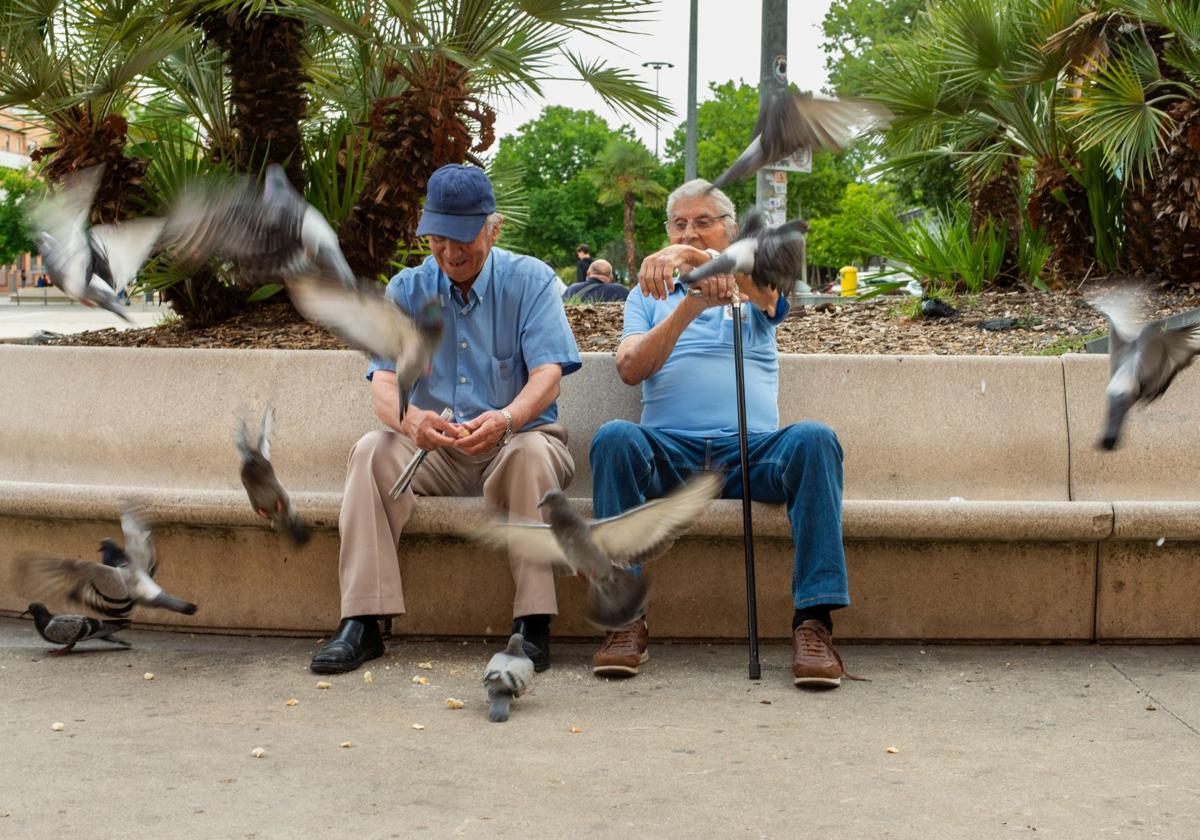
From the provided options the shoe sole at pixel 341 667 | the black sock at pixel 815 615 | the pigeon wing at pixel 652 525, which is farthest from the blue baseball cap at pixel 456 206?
the black sock at pixel 815 615

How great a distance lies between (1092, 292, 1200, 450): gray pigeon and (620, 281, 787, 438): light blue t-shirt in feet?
3.59

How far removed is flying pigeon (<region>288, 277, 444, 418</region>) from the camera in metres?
3.99

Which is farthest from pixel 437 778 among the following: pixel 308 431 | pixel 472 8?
pixel 472 8

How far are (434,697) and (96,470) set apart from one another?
205 centimetres

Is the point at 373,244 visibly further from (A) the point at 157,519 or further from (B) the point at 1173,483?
(B) the point at 1173,483

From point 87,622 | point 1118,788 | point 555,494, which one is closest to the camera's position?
point 1118,788

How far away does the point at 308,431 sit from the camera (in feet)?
17.1

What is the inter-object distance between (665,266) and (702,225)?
0.37m

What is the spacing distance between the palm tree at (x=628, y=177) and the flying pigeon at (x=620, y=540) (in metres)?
49.7

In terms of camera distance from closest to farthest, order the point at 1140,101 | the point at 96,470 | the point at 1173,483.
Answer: the point at 1173,483 < the point at 96,470 < the point at 1140,101

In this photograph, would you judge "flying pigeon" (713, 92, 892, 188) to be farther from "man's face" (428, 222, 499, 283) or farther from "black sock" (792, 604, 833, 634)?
"black sock" (792, 604, 833, 634)

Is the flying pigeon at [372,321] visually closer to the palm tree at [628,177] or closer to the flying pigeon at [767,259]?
the flying pigeon at [767,259]

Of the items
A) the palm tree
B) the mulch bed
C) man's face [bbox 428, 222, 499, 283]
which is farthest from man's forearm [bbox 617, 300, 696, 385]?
the palm tree

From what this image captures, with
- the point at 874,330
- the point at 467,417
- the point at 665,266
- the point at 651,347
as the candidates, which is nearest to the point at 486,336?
the point at 467,417
